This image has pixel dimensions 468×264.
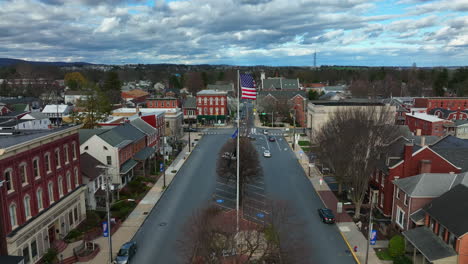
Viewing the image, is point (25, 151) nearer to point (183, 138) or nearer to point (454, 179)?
point (454, 179)

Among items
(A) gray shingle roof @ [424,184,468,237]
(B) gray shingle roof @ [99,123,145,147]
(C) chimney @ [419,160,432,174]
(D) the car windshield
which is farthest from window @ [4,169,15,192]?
(C) chimney @ [419,160,432,174]

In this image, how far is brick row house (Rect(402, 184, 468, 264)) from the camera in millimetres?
23127

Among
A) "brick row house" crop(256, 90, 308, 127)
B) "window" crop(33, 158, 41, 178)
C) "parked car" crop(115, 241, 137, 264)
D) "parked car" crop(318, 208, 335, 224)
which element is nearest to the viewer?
"parked car" crop(115, 241, 137, 264)

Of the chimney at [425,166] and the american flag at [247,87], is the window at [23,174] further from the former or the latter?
the chimney at [425,166]

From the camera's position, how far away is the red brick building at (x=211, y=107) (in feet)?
327

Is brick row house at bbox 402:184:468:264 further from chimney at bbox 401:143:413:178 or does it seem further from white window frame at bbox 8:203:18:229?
white window frame at bbox 8:203:18:229

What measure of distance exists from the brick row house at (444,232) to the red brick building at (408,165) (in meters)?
6.17

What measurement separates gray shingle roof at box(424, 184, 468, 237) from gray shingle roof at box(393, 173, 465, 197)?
1.26 meters

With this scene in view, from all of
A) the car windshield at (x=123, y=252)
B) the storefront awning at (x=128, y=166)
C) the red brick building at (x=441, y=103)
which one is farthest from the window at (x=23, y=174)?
the red brick building at (x=441, y=103)

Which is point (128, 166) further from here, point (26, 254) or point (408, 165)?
point (408, 165)

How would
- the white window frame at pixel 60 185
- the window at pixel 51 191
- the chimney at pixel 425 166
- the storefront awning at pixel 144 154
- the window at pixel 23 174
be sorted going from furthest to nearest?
1. the storefront awning at pixel 144 154
2. the chimney at pixel 425 166
3. the white window frame at pixel 60 185
4. the window at pixel 51 191
5. the window at pixel 23 174

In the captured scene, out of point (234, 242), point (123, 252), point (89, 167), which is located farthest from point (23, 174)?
point (234, 242)

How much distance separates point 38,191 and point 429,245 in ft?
102

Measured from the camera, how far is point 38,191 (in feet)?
91.7
